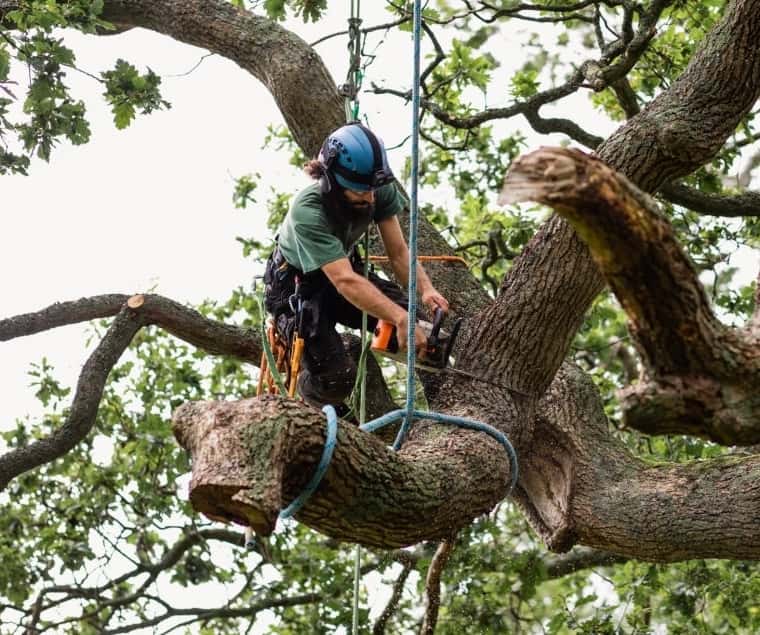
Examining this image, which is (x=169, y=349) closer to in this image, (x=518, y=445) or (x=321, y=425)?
(x=518, y=445)

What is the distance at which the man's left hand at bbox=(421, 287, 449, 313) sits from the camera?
16.2 ft

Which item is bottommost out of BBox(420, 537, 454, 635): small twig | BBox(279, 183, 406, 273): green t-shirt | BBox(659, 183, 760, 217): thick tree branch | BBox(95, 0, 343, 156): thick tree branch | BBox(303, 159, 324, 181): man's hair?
BBox(420, 537, 454, 635): small twig

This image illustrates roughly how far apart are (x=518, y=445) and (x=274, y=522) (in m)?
1.76

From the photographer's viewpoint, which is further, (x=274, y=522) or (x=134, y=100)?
(x=134, y=100)

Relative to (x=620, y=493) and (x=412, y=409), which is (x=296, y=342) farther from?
(x=620, y=493)

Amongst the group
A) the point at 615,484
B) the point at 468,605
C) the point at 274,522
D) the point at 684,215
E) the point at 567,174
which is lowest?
the point at 274,522

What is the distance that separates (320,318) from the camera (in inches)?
200

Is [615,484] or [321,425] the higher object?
[615,484]

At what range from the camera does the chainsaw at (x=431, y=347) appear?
4.80m

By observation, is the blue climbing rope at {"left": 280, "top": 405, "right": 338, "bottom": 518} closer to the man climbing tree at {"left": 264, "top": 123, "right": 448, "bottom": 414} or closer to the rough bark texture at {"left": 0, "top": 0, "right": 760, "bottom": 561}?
the rough bark texture at {"left": 0, "top": 0, "right": 760, "bottom": 561}

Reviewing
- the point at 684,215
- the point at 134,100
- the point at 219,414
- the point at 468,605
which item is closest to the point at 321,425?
the point at 219,414

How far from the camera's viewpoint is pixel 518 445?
4.89 m

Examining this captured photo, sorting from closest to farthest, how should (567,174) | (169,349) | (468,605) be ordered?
(567,174), (468,605), (169,349)

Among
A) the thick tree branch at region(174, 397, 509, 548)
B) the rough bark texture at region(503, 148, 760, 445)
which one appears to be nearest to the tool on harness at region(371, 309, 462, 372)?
the thick tree branch at region(174, 397, 509, 548)
